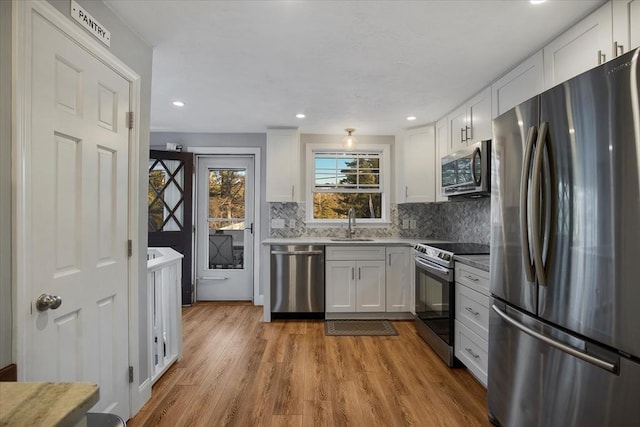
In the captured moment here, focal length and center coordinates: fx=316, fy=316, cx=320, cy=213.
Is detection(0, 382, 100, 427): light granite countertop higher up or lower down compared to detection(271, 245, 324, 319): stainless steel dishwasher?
higher up

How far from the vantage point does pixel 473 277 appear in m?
2.33

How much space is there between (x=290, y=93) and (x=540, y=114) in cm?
205

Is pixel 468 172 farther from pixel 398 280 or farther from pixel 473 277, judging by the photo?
pixel 398 280

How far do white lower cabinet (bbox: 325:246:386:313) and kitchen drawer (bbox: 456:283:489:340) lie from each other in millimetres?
1252

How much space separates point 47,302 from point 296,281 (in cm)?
262

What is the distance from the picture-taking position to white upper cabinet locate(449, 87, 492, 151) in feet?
8.80

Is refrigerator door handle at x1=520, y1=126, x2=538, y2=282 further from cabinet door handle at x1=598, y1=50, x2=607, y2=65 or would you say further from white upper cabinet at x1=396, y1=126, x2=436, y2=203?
white upper cabinet at x1=396, y1=126, x2=436, y2=203

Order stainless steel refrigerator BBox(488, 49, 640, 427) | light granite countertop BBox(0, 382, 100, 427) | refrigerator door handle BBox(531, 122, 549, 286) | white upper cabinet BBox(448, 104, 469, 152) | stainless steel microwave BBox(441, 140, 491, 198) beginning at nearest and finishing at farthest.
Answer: light granite countertop BBox(0, 382, 100, 427) < stainless steel refrigerator BBox(488, 49, 640, 427) < refrigerator door handle BBox(531, 122, 549, 286) < stainless steel microwave BBox(441, 140, 491, 198) < white upper cabinet BBox(448, 104, 469, 152)

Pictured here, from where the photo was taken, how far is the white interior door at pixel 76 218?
4.14ft

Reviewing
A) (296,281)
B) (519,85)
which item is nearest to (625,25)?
(519,85)

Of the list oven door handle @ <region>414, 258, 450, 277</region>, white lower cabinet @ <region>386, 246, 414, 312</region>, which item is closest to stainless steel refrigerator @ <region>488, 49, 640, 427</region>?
oven door handle @ <region>414, 258, 450, 277</region>

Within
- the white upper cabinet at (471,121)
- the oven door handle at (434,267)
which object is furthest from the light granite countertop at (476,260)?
the white upper cabinet at (471,121)

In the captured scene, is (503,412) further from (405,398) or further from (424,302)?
(424,302)

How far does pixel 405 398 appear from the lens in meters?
2.17
